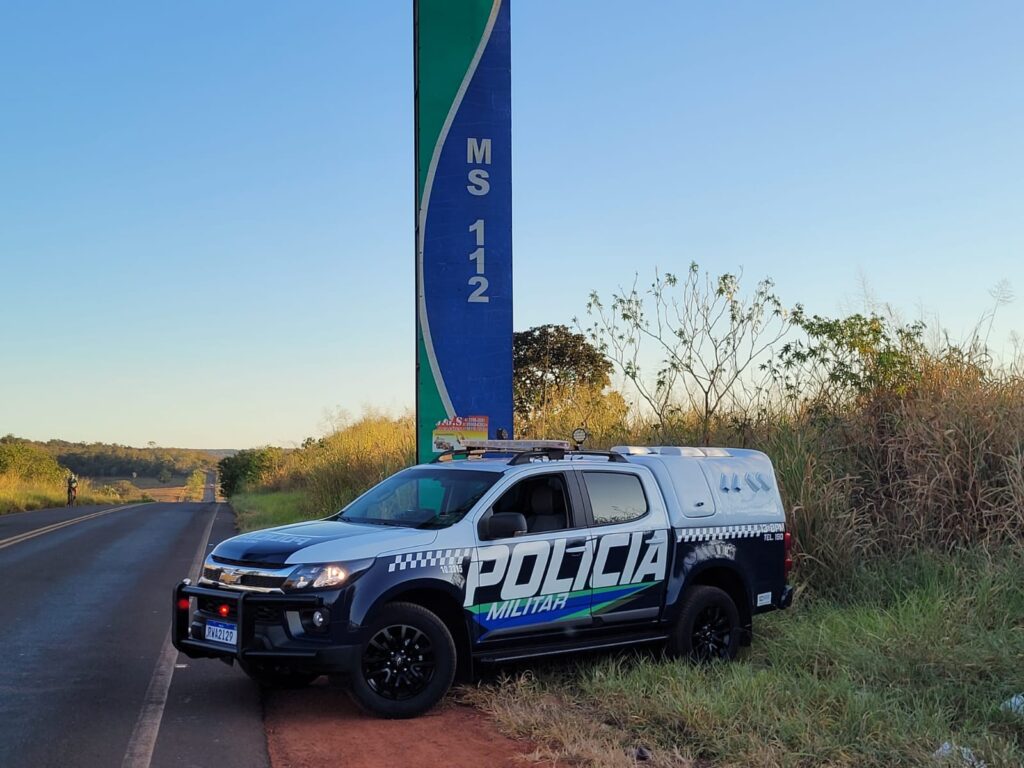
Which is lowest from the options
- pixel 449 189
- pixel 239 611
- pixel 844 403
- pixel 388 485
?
pixel 239 611

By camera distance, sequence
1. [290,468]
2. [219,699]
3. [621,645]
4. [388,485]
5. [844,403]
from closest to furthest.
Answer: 1. [219,699]
2. [621,645]
3. [388,485]
4. [844,403]
5. [290,468]

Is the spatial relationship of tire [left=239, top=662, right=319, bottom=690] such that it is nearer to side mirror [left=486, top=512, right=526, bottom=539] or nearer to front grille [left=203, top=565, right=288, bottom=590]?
front grille [left=203, top=565, right=288, bottom=590]

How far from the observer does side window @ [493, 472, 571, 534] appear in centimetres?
765

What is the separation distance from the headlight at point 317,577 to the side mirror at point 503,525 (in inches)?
43.0

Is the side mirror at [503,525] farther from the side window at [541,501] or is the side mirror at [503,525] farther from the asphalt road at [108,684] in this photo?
the asphalt road at [108,684]

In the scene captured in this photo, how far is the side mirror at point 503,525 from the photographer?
709 centimetres

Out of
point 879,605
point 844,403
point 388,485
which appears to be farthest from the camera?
point 844,403

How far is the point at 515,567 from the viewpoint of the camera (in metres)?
7.27

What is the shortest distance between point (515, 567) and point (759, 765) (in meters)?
2.31

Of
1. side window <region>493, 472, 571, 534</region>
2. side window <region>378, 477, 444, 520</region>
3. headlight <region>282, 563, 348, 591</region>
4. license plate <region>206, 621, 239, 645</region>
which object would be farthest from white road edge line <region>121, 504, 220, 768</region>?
side window <region>493, 472, 571, 534</region>

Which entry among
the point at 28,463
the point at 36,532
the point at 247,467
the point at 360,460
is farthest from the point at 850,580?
the point at 247,467

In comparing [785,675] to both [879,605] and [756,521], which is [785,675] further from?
[879,605]

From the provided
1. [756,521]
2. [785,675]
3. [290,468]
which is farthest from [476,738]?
[290,468]

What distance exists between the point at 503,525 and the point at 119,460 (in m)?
134
